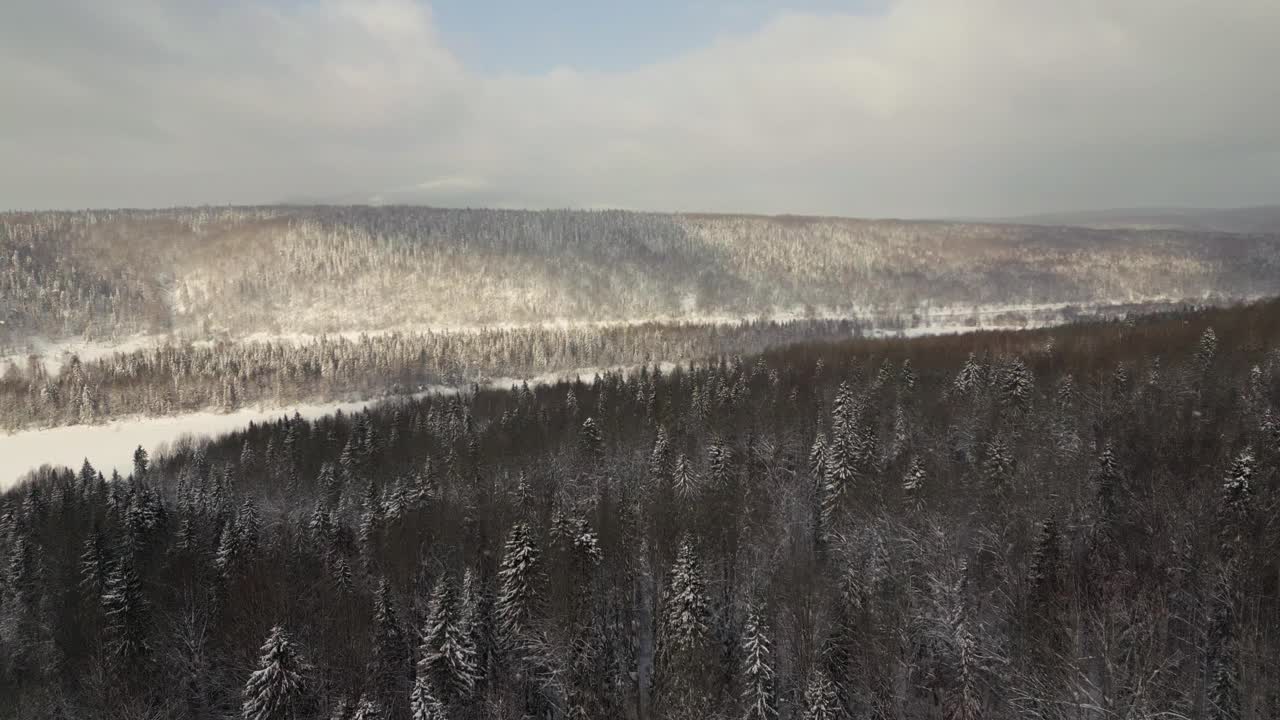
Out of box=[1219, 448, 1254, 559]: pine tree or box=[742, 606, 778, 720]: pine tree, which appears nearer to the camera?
box=[1219, 448, 1254, 559]: pine tree

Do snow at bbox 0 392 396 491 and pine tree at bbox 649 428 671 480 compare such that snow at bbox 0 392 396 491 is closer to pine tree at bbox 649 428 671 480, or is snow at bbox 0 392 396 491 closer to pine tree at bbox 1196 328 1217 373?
pine tree at bbox 649 428 671 480

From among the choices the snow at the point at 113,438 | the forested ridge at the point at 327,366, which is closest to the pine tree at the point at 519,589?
the snow at the point at 113,438

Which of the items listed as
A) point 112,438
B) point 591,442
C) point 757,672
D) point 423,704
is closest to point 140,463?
point 112,438

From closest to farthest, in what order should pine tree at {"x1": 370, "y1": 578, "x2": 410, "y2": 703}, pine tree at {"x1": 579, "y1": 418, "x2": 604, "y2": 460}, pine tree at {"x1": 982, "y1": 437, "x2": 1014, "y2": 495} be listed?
pine tree at {"x1": 370, "y1": 578, "x2": 410, "y2": 703}, pine tree at {"x1": 982, "y1": 437, "x2": 1014, "y2": 495}, pine tree at {"x1": 579, "y1": 418, "x2": 604, "y2": 460}

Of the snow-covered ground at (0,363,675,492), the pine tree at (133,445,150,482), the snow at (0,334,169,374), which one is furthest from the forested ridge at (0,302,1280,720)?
the snow at (0,334,169,374)

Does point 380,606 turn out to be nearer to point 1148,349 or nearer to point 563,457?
point 563,457

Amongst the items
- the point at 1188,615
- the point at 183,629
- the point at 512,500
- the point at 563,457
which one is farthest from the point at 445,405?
the point at 1188,615
